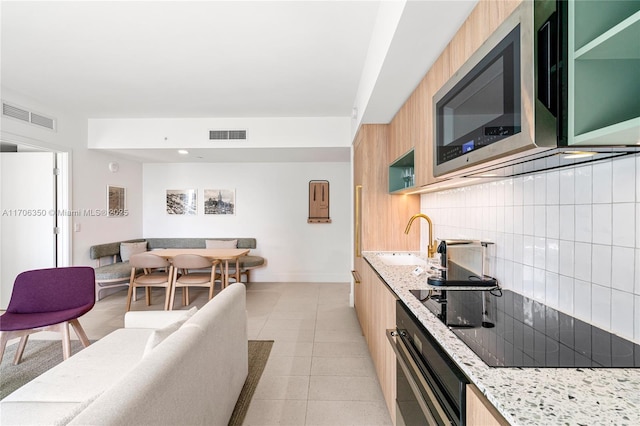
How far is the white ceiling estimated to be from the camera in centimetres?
198

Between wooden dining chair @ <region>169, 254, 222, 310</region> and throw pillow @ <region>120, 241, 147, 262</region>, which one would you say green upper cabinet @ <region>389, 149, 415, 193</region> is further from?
throw pillow @ <region>120, 241, 147, 262</region>

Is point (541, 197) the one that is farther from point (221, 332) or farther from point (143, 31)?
point (143, 31)

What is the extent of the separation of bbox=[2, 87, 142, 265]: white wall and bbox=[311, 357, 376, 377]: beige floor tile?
396cm

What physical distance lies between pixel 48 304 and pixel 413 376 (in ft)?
10.3

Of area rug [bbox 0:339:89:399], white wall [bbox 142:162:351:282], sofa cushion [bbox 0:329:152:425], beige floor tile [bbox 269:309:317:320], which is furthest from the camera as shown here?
white wall [bbox 142:162:351:282]

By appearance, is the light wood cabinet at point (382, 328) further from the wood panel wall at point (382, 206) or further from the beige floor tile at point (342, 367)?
the wood panel wall at point (382, 206)

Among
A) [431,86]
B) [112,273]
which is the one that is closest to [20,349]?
[112,273]

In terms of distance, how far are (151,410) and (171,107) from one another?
3949mm

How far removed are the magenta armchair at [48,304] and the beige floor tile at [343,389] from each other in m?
2.09

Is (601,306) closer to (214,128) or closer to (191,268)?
(191,268)

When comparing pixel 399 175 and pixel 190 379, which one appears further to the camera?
pixel 399 175

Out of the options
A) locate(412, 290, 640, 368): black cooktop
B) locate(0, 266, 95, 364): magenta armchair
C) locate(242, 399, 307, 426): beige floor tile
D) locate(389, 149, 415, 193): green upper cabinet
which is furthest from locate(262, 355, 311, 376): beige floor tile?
locate(389, 149, 415, 193): green upper cabinet

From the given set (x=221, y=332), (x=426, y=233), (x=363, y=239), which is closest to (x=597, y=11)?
(x=221, y=332)

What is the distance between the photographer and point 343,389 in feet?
7.25
